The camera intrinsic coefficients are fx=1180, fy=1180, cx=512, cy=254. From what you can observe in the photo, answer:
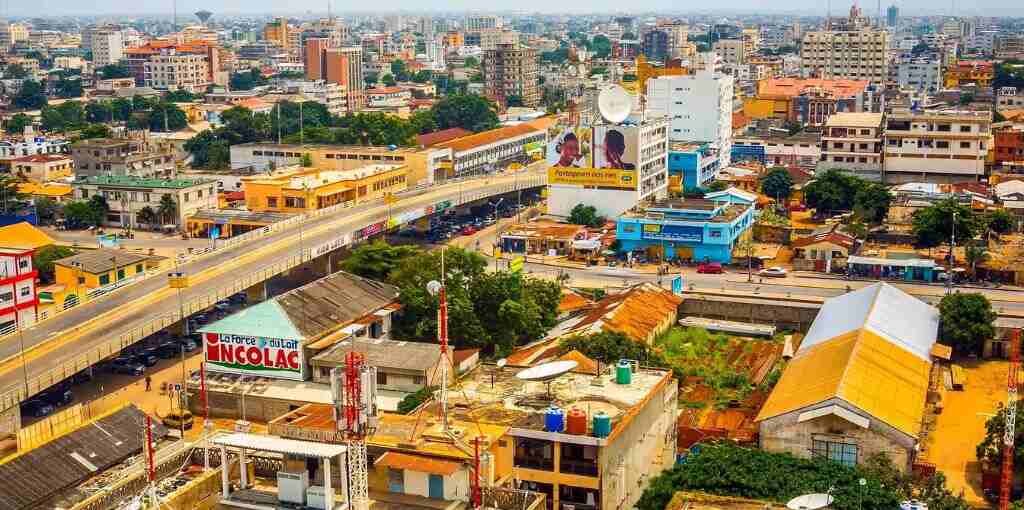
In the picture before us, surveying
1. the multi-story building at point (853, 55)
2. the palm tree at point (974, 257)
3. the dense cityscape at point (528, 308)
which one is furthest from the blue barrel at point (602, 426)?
the multi-story building at point (853, 55)

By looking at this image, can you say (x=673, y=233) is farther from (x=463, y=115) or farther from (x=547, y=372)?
(x=463, y=115)

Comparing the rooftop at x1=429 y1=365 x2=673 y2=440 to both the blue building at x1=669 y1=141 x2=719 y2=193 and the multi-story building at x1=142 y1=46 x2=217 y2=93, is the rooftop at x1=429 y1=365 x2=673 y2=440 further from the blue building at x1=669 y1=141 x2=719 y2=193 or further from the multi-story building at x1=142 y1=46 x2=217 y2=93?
the multi-story building at x1=142 y1=46 x2=217 y2=93

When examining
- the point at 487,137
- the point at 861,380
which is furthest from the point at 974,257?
the point at 487,137

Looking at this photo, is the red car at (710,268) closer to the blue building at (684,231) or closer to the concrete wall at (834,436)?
the blue building at (684,231)

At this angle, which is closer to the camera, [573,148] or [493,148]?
[573,148]

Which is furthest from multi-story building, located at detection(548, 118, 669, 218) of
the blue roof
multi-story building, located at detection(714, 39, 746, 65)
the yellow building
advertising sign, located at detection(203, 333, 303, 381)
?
multi-story building, located at detection(714, 39, 746, 65)

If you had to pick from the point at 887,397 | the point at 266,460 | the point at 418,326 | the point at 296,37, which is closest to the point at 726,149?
the point at 418,326
